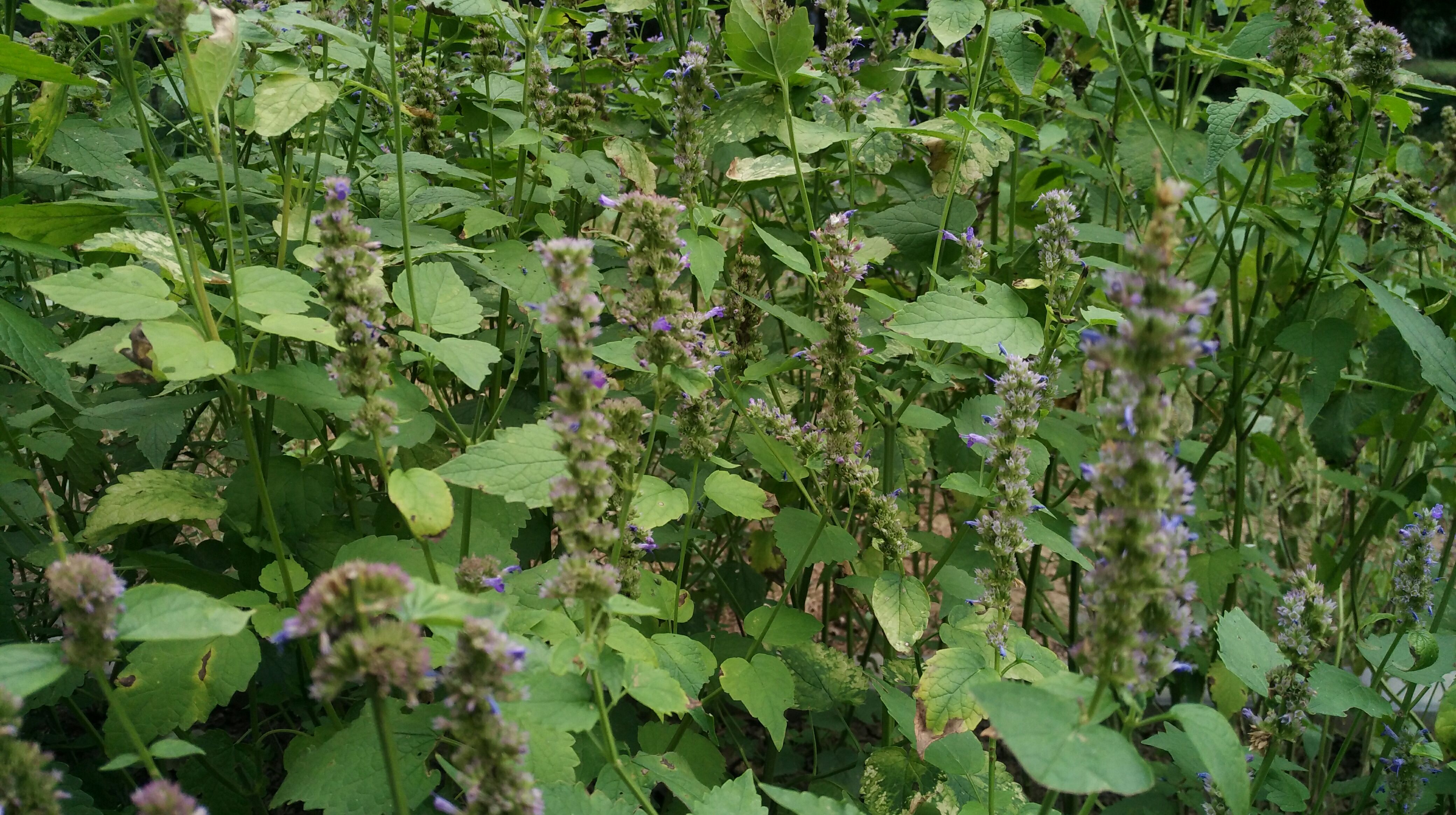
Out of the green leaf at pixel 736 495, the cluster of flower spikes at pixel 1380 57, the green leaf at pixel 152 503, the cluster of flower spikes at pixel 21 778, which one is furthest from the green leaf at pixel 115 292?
the cluster of flower spikes at pixel 1380 57

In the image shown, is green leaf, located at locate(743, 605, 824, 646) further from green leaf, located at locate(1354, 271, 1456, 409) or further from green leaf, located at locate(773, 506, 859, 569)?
green leaf, located at locate(1354, 271, 1456, 409)

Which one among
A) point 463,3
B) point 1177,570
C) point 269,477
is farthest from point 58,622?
point 1177,570

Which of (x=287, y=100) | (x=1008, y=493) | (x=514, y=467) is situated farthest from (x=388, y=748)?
(x=287, y=100)

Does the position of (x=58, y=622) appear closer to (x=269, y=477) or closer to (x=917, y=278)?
(x=269, y=477)

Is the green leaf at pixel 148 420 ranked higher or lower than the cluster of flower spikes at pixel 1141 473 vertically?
lower

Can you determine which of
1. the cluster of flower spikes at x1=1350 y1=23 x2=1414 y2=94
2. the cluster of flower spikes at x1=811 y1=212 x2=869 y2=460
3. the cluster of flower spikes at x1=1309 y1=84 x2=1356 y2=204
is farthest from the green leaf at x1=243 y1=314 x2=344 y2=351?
the cluster of flower spikes at x1=1309 y1=84 x2=1356 y2=204

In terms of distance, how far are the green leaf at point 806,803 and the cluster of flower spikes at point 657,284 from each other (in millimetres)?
775

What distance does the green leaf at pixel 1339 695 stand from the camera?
222cm

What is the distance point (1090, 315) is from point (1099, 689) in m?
1.05

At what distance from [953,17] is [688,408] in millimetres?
1252

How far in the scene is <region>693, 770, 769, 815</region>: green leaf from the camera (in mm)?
1637

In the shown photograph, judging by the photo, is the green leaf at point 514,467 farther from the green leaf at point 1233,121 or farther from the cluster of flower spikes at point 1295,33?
the cluster of flower spikes at point 1295,33

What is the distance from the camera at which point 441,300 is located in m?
2.20

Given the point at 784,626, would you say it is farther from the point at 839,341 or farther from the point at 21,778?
the point at 21,778
